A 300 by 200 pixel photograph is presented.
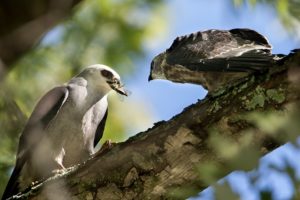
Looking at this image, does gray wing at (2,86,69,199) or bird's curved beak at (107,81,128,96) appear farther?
bird's curved beak at (107,81,128,96)

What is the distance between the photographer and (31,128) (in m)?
4.66

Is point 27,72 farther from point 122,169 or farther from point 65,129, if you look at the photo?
point 122,169

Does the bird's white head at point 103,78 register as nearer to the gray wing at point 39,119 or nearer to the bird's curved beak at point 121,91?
the bird's curved beak at point 121,91

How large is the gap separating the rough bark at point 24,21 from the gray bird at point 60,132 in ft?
5.98

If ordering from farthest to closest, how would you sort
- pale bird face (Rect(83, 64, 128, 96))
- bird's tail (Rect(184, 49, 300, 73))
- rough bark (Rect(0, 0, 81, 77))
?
pale bird face (Rect(83, 64, 128, 96))
bird's tail (Rect(184, 49, 300, 73))
rough bark (Rect(0, 0, 81, 77))

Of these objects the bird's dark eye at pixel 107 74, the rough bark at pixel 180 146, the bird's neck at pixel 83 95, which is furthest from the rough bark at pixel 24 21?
the bird's dark eye at pixel 107 74

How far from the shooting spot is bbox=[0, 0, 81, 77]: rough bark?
2684 millimetres

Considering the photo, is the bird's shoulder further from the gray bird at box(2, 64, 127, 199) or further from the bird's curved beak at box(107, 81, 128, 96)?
the bird's curved beak at box(107, 81, 128, 96)

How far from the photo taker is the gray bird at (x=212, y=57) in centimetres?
361

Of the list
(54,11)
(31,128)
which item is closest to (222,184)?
(54,11)

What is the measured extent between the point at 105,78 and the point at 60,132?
0.73 meters

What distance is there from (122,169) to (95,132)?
203cm

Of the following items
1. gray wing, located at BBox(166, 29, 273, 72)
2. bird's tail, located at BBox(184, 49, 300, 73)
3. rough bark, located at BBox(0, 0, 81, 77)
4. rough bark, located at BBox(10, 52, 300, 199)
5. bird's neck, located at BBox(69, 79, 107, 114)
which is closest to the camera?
rough bark, located at BBox(10, 52, 300, 199)

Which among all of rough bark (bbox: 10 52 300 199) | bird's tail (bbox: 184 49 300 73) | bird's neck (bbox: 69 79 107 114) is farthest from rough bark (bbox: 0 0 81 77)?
bird's neck (bbox: 69 79 107 114)
